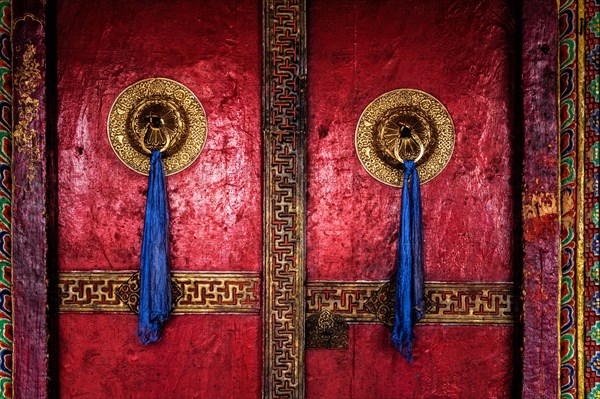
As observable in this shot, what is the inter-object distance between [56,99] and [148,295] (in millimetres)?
1493

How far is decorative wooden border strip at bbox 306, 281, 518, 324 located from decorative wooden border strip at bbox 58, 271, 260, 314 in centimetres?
44

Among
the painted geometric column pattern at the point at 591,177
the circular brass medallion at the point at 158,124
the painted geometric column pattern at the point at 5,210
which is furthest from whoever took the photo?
the circular brass medallion at the point at 158,124

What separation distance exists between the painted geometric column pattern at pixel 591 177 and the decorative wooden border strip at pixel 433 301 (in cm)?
45

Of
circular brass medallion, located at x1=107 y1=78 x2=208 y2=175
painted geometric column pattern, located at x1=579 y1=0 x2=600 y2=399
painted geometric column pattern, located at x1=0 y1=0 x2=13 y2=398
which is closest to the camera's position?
painted geometric column pattern, located at x1=579 y1=0 x2=600 y2=399

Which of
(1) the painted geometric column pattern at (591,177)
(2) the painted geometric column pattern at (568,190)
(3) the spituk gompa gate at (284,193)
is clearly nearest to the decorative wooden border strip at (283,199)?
(3) the spituk gompa gate at (284,193)

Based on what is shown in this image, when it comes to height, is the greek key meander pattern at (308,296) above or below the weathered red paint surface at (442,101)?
below

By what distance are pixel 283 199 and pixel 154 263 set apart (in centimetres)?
95

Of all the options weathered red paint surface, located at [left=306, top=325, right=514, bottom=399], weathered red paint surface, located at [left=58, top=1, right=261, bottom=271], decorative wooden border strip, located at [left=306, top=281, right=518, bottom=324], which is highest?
weathered red paint surface, located at [left=58, top=1, right=261, bottom=271]

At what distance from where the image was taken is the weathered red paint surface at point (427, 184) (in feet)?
9.53

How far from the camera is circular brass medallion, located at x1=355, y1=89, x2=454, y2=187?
2.89 metres

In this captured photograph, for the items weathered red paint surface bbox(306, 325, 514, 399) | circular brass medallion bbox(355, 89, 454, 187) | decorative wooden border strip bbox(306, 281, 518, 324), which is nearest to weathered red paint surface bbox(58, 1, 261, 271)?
decorative wooden border strip bbox(306, 281, 518, 324)

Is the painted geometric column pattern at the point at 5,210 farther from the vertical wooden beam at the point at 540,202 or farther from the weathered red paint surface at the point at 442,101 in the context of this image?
the vertical wooden beam at the point at 540,202

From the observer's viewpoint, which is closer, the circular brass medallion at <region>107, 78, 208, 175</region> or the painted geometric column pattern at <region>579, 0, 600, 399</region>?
the painted geometric column pattern at <region>579, 0, 600, 399</region>

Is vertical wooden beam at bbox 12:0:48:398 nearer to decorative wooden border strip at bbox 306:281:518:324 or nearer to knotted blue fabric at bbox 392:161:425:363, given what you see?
decorative wooden border strip at bbox 306:281:518:324
